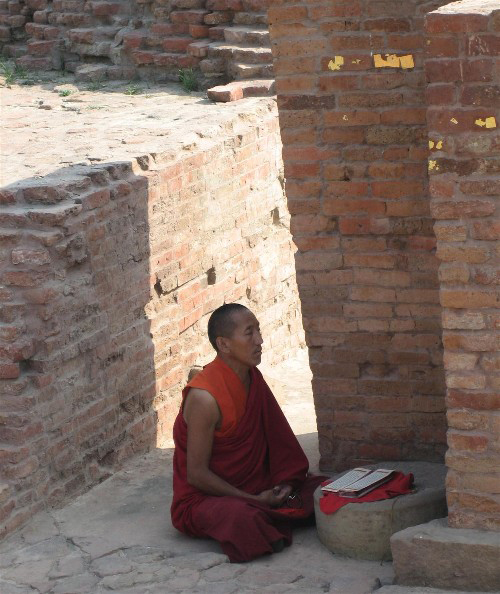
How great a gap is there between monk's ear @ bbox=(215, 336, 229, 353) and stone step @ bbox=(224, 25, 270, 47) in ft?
14.2

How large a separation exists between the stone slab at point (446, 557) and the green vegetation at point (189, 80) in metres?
5.56

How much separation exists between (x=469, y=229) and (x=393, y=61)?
4.40 ft

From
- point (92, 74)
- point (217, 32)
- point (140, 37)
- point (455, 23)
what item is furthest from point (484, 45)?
point (92, 74)

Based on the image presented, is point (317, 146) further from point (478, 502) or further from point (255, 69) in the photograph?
point (255, 69)

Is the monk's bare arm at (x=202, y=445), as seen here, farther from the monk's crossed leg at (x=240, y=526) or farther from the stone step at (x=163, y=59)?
the stone step at (x=163, y=59)

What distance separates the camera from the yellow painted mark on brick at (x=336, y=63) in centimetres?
571

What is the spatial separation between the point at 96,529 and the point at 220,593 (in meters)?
0.97

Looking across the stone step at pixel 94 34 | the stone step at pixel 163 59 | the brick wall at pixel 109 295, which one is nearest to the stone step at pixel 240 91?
the brick wall at pixel 109 295

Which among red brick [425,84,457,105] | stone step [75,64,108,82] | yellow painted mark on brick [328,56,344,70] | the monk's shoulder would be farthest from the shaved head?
stone step [75,64,108,82]

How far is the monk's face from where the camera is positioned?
19.1ft

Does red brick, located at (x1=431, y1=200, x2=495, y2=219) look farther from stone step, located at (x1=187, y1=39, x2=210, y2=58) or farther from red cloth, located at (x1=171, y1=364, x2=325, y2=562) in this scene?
stone step, located at (x1=187, y1=39, x2=210, y2=58)

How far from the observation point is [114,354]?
6703mm

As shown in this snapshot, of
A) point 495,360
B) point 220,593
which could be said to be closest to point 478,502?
point 495,360

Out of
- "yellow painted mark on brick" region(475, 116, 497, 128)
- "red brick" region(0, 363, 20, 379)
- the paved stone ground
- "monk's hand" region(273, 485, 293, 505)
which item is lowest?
the paved stone ground
